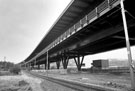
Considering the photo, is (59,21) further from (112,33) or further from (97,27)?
(112,33)

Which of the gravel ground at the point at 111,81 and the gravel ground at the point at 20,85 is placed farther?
the gravel ground at the point at 111,81

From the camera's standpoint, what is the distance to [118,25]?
15.0 metres

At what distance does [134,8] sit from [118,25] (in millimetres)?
2599

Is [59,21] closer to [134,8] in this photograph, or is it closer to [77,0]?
[77,0]

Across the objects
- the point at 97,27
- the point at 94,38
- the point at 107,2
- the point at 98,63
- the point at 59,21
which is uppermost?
the point at 59,21

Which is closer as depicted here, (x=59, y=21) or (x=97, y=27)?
(x=97, y=27)

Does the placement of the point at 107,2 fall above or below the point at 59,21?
below

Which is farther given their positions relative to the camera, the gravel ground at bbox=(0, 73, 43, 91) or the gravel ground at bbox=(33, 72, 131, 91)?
the gravel ground at bbox=(33, 72, 131, 91)

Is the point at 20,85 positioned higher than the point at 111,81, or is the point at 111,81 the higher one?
the point at 20,85

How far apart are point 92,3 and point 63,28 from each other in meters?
14.3

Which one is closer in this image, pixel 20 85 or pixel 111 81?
pixel 20 85

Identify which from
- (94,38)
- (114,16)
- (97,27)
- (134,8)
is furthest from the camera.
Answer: (94,38)

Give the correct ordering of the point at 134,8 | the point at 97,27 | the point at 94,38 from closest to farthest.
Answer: the point at 134,8 < the point at 97,27 < the point at 94,38

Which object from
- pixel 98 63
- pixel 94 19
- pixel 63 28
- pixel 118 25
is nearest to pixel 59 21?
pixel 63 28
